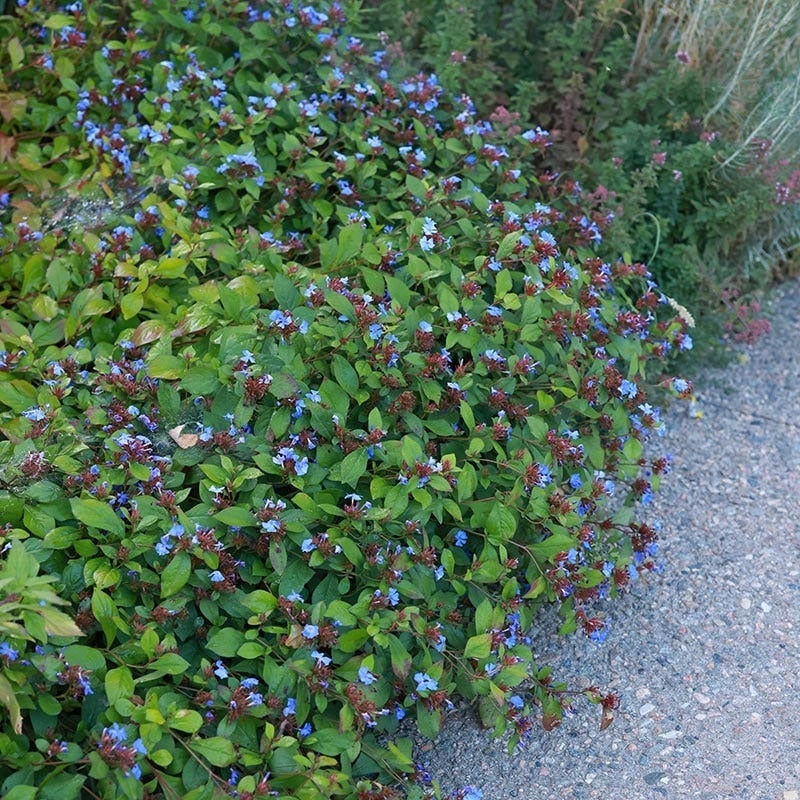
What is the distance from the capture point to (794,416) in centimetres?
389

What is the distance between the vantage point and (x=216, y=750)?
2121mm

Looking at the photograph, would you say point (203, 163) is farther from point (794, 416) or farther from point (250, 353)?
point (794, 416)

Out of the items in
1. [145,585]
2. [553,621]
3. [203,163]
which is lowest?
[553,621]

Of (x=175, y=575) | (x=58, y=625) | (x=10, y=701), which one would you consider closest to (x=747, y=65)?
(x=175, y=575)

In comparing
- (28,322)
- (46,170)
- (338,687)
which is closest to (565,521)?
(338,687)

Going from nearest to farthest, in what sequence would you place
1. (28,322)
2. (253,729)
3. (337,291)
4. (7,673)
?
(7,673) < (253,729) < (337,291) < (28,322)

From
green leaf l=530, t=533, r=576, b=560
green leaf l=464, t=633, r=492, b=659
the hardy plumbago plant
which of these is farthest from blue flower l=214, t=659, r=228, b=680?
green leaf l=530, t=533, r=576, b=560

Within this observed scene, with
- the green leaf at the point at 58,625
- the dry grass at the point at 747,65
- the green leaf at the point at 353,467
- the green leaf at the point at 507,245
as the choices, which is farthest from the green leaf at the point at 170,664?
the dry grass at the point at 747,65

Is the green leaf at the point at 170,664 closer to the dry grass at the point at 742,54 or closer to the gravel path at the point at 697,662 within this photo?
the gravel path at the point at 697,662

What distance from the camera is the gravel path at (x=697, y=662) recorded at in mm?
2602

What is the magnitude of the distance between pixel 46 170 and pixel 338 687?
199 centimetres

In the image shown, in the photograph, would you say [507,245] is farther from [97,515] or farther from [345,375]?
[97,515]

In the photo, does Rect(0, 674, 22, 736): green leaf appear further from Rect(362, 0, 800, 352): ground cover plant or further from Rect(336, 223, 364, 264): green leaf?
Rect(362, 0, 800, 352): ground cover plant

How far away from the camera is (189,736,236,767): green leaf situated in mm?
2111
